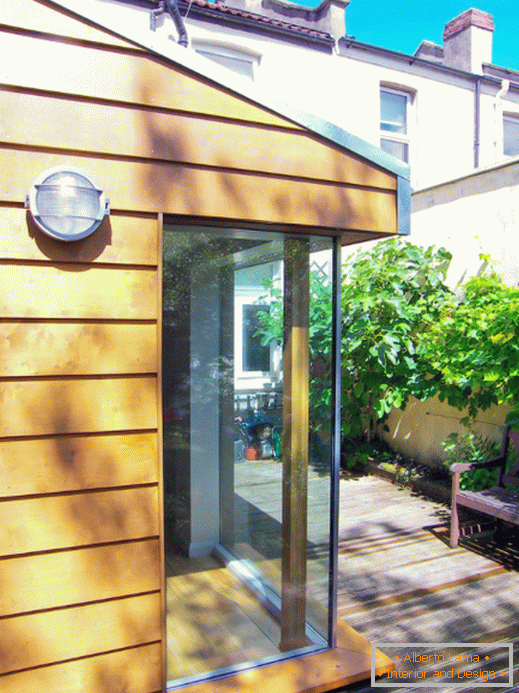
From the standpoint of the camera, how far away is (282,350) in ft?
7.99

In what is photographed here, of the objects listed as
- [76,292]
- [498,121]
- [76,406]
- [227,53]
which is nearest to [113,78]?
[76,292]

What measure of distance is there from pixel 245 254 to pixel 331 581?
1476 millimetres

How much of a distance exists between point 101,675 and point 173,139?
1898 millimetres

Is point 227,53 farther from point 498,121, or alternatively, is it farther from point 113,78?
point 113,78

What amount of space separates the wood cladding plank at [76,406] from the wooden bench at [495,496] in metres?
2.67

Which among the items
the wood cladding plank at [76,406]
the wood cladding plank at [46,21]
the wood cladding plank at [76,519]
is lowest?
the wood cladding plank at [76,519]

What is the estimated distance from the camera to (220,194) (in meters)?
2.09

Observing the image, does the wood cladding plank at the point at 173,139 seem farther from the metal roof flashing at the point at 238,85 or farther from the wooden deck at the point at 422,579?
the wooden deck at the point at 422,579

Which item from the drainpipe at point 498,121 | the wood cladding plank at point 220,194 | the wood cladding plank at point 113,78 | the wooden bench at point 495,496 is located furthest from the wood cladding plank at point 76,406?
the drainpipe at point 498,121

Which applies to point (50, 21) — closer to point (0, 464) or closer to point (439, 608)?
point (0, 464)

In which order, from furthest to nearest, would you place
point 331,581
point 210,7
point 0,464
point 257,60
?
point 257,60 → point 210,7 → point 331,581 → point 0,464

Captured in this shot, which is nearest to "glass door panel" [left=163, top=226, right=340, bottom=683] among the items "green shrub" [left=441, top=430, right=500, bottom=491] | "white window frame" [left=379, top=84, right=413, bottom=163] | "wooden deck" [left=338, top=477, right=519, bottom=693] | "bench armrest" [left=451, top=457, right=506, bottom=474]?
"wooden deck" [left=338, top=477, right=519, bottom=693]

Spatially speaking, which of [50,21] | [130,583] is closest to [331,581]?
[130,583]

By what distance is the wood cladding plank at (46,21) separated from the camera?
1.82 m
